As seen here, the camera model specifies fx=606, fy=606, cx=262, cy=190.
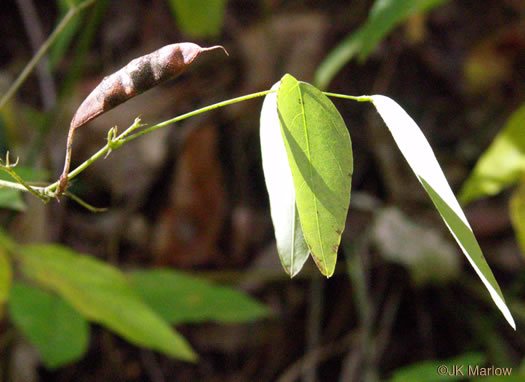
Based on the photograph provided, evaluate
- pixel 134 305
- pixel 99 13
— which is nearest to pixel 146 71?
pixel 134 305

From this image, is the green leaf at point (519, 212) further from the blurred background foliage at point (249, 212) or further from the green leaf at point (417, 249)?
the green leaf at point (417, 249)

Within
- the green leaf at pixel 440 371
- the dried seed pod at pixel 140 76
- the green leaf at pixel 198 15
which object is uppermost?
the green leaf at pixel 198 15

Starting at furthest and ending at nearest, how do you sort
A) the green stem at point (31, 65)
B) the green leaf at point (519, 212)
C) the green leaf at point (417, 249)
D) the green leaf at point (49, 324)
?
the green leaf at point (417, 249) → the green leaf at point (49, 324) → the green leaf at point (519, 212) → the green stem at point (31, 65)

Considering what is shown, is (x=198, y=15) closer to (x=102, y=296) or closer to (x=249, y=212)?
Answer: (x=249, y=212)

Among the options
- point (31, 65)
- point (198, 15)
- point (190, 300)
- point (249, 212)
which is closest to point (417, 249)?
point (249, 212)

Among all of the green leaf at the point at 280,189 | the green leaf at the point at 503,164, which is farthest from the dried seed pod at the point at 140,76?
the green leaf at the point at 503,164

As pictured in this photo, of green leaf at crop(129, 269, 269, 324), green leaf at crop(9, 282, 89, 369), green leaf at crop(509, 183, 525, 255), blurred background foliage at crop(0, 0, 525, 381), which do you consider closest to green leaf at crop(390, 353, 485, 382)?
blurred background foliage at crop(0, 0, 525, 381)

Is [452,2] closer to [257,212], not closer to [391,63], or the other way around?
[391,63]
